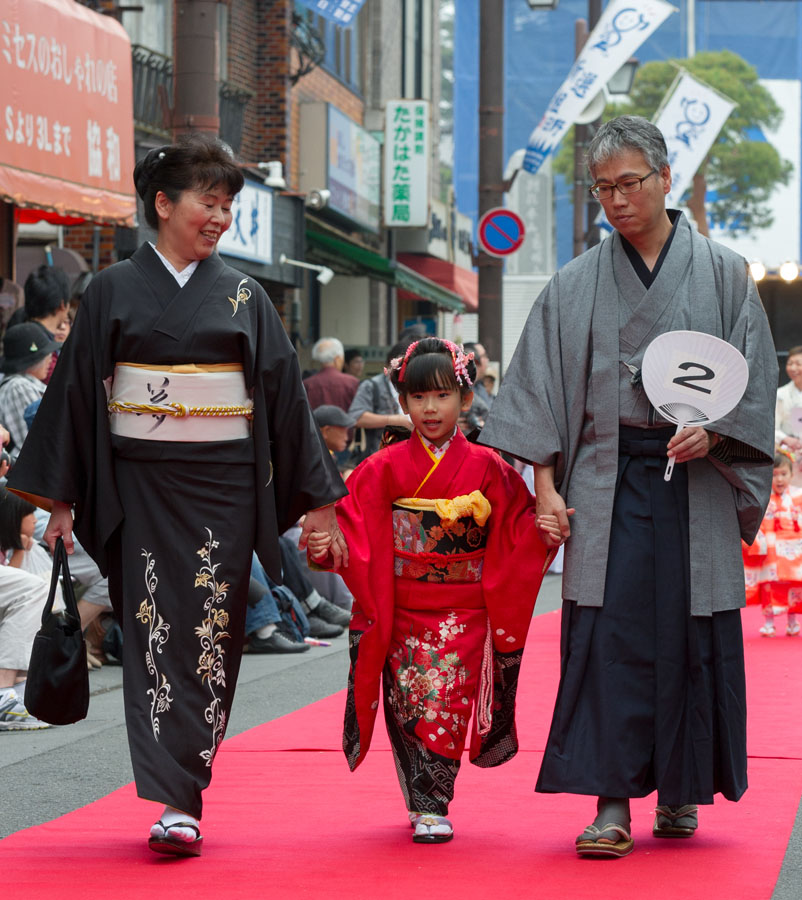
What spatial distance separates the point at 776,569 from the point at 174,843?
533 centimetres

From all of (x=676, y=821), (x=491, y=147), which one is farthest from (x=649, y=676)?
(x=491, y=147)

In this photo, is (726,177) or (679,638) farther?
(726,177)

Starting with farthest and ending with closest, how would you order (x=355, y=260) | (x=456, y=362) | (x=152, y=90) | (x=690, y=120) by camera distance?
(x=690, y=120)
(x=355, y=260)
(x=152, y=90)
(x=456, y=362)

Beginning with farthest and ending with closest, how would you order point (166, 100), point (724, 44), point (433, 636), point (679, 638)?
point (724, 44), point (166, 100), point (433, 636), point (679, 638)

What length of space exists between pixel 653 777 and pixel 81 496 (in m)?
1.63

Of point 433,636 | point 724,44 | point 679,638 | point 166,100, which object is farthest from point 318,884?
point 724,44

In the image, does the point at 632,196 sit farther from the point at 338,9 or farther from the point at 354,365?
the point at 354,365

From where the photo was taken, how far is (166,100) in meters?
13.9

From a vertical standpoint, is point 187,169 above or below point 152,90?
below

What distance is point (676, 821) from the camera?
4148mm

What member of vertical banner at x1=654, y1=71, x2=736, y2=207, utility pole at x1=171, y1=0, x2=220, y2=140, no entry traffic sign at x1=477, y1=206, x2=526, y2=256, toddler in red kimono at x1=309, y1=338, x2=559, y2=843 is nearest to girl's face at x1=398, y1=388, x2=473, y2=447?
toddler in red kimono at x1=309, y1=338, x2=559, y2=843

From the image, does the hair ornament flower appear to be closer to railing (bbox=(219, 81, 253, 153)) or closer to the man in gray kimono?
the man in gray kimono

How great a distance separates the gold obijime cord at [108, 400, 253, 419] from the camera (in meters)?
4.02

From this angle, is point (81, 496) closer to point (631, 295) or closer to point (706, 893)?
point (631, 295)
